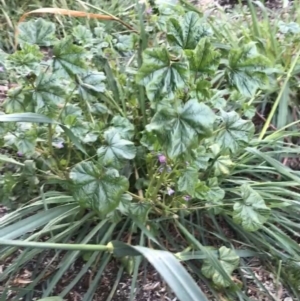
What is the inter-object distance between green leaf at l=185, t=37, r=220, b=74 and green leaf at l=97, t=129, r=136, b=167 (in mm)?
255

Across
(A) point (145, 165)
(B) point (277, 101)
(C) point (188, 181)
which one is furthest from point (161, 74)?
(B) point (277, 101)

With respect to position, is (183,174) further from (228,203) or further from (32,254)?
(32,254)

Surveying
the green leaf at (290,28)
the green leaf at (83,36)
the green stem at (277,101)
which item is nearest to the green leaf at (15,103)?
the green leaf at (83,36)

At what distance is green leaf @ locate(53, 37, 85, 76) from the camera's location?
1425 millimetres

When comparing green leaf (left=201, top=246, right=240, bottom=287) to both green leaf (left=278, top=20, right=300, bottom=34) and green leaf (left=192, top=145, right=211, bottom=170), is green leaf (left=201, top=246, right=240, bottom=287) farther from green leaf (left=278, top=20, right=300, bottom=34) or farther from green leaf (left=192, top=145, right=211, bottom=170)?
green leaf (left=278, top=20, right=300, bottom=34)

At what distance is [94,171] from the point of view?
1.42 meters

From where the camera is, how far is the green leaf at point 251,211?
155 centimetres

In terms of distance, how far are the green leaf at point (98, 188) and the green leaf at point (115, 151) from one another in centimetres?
3

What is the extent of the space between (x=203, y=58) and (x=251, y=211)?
450 millimetres

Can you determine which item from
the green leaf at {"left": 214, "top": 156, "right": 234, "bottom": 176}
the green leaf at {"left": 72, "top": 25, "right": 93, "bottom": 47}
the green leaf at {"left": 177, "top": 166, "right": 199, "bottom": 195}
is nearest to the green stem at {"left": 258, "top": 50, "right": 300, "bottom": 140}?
the green leaf at {"left": 214, "top": 156, "right": 234, "bottom": 176}

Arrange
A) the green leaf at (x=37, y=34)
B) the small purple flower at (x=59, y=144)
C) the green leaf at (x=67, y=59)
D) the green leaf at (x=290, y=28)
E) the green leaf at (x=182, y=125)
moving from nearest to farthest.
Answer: the green leaf at (x=182, y=125), the green leaf at (x=67, y=59), the green leaf at (x=37, y=34), the small purple flower at (x=59, y=144), the green leaf at (x=290, y=28)

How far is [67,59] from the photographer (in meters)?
1.43

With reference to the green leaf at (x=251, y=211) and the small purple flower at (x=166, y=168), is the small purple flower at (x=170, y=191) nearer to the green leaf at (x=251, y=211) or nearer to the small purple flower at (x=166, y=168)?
the small purple flower at (x=166, y=168)

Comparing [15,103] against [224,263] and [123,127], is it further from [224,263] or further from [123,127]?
[224,263]
